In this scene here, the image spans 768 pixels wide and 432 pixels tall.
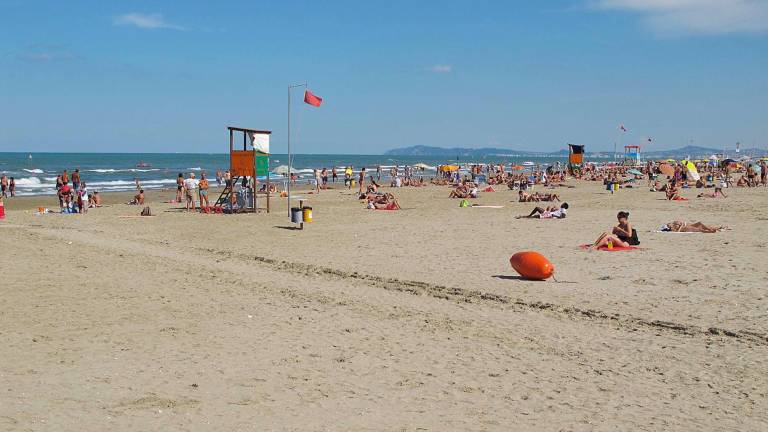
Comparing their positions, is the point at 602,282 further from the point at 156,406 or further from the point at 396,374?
the point at 156,406

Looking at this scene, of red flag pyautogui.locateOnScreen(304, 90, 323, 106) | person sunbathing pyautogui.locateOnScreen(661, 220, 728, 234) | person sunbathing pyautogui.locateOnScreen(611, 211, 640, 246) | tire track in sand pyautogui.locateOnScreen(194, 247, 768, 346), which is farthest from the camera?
red flag pyautogui.locateOnScreen(304, 90, 323, 106)

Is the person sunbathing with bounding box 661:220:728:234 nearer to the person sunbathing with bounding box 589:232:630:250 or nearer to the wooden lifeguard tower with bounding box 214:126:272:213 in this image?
the person sunbathing with bounding box 589:232:630:250

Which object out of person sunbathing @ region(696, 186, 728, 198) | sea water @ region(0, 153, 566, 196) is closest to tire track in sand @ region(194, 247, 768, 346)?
person sunbathing @ region(696, 186, 728, 198)

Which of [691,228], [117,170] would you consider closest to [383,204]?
[691,228]

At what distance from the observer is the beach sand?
5.05 metres

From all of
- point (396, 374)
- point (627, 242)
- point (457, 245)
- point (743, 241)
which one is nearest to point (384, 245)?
point (457, 245)

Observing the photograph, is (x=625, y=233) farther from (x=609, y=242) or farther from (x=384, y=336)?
(x=384, y=336)

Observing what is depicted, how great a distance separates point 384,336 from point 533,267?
3657 mm

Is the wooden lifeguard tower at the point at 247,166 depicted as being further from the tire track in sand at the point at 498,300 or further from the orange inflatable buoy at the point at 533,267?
the orange inflatable buoy at the point at 533,267

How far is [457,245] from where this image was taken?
46.5 ft

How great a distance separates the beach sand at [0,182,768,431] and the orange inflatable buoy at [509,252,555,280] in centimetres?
16

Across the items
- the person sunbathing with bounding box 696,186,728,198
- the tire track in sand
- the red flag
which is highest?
the red flag

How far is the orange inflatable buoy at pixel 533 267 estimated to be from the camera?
33.3ft

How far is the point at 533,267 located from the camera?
10.2m
